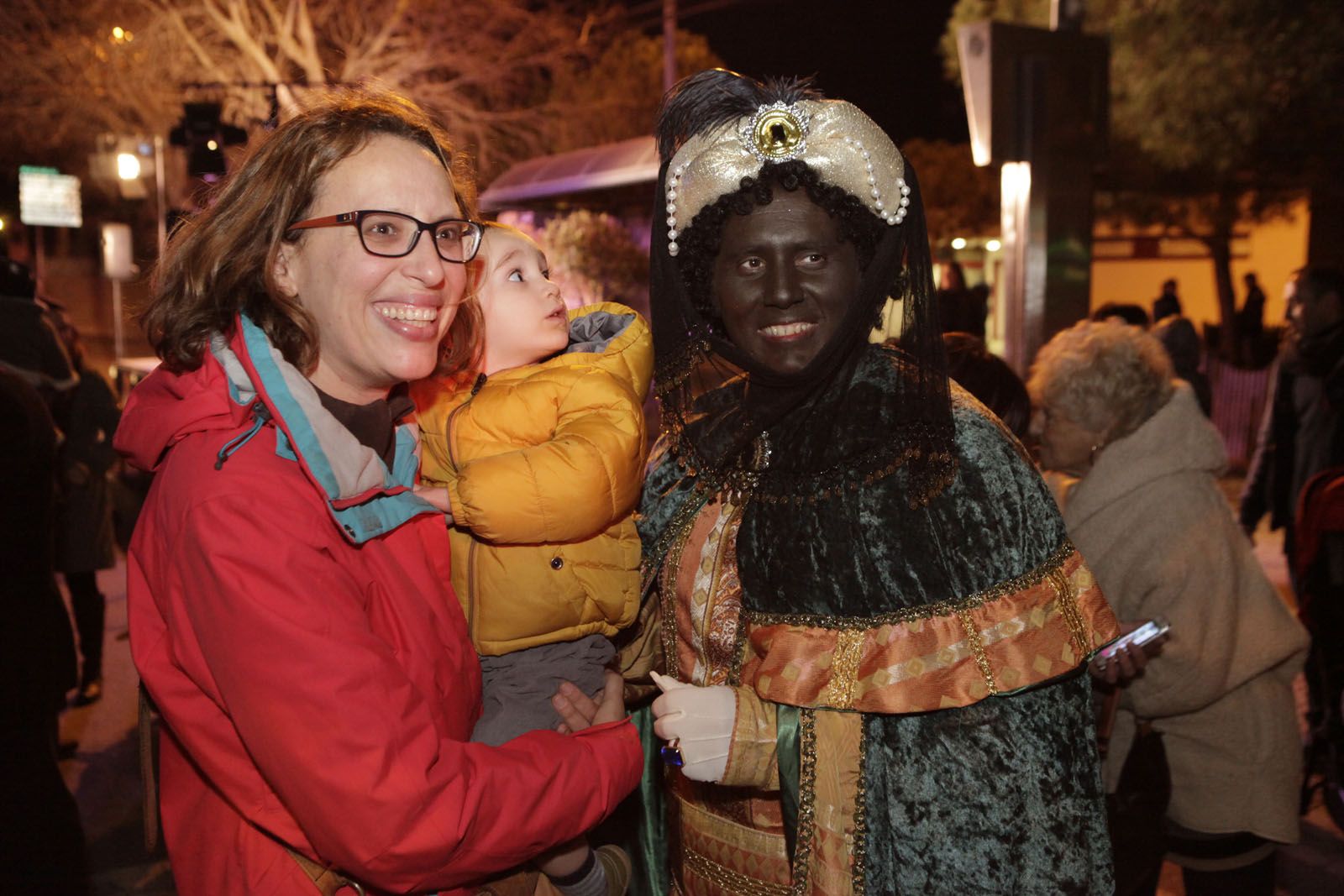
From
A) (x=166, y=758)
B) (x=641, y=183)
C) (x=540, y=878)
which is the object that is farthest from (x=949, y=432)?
(x=641, y=183)

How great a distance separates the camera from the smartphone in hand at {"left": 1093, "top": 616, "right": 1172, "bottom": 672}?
2.81 m

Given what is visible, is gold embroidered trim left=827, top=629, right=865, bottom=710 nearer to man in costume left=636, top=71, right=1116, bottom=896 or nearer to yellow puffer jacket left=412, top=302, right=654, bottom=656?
man in costume left=636, top=71, right=1116, bottom=896

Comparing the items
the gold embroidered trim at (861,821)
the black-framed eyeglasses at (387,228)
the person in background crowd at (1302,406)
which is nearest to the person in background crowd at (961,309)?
the person in background crowd at (1302,406)

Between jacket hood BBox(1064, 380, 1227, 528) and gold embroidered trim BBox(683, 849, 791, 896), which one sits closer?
gold embroidered trim BBox(683, 849, 791, 896)

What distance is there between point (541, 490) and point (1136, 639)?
5.72 feet

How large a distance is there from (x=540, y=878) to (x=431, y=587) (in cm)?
69

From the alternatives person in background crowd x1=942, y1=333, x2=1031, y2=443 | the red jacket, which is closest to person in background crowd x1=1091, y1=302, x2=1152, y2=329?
person in background crowd x1=942, y1=333, x2=1031, y2=443

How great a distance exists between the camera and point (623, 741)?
195 cm

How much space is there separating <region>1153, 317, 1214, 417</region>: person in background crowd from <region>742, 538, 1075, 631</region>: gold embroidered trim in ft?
19.5

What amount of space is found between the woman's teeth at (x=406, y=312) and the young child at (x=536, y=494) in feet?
1.37

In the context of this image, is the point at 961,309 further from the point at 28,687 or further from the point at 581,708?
the point at 28,687

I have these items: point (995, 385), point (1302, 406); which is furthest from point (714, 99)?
point (1302, 406)

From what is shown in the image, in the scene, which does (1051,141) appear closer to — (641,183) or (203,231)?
(203,231)

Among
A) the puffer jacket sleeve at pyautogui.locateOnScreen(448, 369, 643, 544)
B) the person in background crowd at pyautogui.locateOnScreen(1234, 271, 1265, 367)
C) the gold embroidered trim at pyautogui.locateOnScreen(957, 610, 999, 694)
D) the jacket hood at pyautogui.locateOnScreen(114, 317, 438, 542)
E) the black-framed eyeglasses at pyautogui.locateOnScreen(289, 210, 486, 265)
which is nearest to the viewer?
the jacket hood at pyautogui.locateOnScreen(114, 317, 438, 542)
